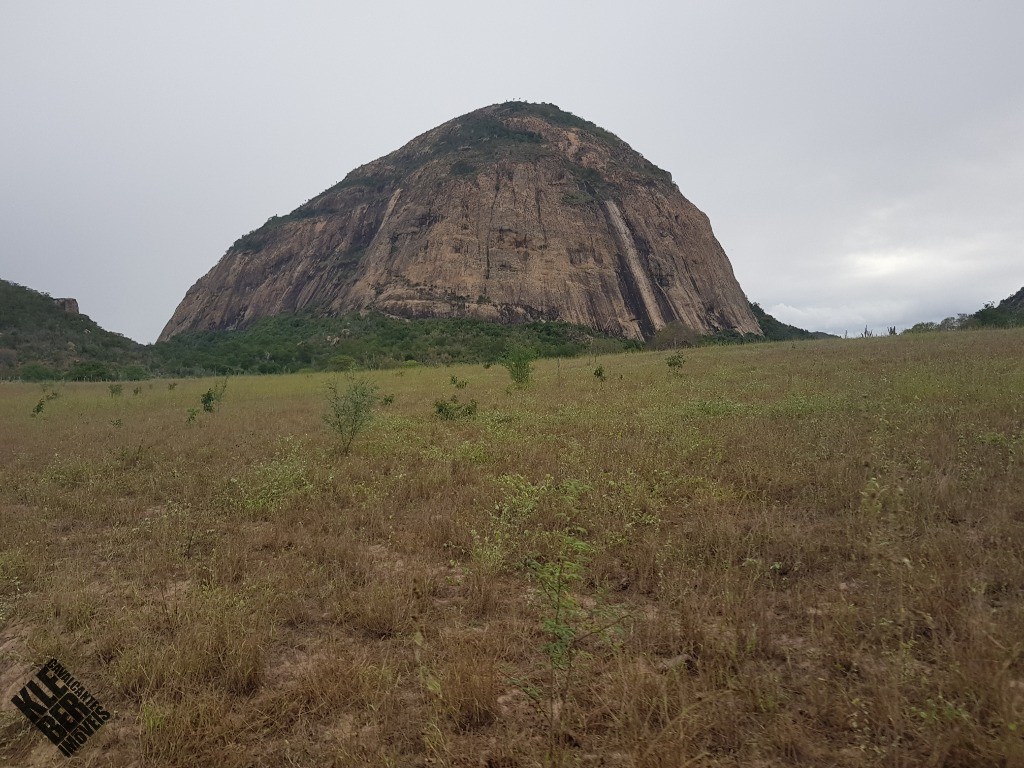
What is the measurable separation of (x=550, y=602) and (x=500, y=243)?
70.6 m

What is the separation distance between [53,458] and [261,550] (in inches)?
277

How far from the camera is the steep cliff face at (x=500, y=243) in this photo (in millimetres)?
66562

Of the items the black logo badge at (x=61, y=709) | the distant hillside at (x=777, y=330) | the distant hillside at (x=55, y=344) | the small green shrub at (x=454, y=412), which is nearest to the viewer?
the black logo badge at (x=61, y=709)

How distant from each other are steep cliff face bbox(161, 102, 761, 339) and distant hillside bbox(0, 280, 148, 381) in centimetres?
2845

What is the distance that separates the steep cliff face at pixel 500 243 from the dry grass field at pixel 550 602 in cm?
5813

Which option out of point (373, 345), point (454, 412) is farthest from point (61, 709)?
point (373, 345)

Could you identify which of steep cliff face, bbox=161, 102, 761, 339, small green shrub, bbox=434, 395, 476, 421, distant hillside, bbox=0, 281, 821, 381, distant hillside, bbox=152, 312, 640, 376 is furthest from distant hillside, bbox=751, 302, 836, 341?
small green shrub, bbox=434, 395, 476, 421

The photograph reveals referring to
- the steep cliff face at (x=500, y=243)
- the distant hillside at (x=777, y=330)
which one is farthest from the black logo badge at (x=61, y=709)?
the distant hillside at (x=777, y=330)

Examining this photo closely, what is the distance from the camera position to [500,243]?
228 feet

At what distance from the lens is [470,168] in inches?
3017

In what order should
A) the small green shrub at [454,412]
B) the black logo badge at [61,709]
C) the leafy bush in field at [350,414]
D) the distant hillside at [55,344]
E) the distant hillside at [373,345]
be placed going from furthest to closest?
the distant hillside at [373,345], the distant hillside at [55,344], the small green shrub at [454,412], the leafy bush in field at [350,414], the black logo badge at [61,709]

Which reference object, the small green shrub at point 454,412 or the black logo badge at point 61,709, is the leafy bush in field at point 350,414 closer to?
the small green shrub at point 454,412

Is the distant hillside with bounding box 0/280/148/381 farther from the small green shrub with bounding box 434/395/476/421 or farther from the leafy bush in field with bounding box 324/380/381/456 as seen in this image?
the leafy bush in field with bounding box 324/380/381/456

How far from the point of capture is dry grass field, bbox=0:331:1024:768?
195 cm
